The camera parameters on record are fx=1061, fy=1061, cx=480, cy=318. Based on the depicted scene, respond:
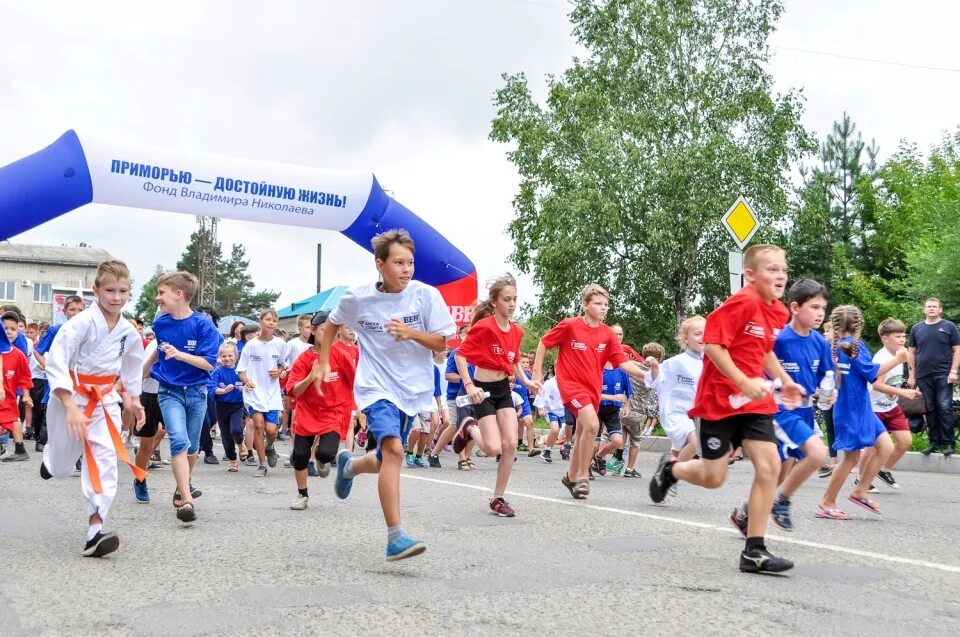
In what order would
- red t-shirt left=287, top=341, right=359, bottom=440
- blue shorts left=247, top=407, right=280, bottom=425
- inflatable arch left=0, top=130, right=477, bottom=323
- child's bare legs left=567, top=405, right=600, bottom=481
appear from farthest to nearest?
inflatable arch left=0, top=130, right=477, bottom=323
blue shorts left=247, top=407, right=280, bottom=425
child's bare legs left=567, top=405, right=600, bottom=481
red t-shirt left=287, top=341, right=359, bottom=440

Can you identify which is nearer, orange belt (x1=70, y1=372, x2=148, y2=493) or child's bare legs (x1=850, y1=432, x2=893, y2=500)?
orange belt (x1=70, y1=372, x2=148, y2=493)

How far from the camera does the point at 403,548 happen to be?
5.56m

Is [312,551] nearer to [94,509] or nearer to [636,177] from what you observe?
[94,509]

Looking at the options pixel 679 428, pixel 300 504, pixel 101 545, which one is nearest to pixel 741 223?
pixel 679 428

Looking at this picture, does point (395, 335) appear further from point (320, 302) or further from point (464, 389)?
point (320, 302)

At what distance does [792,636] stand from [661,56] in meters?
35.0

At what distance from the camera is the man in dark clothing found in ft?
45.3

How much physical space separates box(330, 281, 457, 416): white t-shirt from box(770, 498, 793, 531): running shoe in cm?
248

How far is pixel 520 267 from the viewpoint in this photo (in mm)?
40688

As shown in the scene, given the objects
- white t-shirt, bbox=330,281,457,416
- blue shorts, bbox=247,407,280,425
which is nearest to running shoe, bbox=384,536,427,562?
white t-shirt, bbox=330,281,457,416

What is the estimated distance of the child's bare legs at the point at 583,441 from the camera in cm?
936

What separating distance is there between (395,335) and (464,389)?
361 centimetres

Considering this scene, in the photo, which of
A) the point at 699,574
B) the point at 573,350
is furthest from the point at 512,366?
the point at 699,574

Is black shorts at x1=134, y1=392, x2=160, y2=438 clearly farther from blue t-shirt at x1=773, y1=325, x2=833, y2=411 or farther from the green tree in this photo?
the green tree
